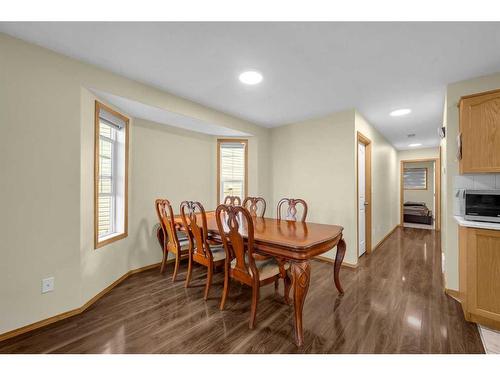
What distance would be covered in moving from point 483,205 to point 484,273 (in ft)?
1.98

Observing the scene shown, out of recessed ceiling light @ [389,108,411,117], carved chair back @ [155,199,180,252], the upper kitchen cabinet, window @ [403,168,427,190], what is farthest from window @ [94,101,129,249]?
window @ [403,168,427,190]

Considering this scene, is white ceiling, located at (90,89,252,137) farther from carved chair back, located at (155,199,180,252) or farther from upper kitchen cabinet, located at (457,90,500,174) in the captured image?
upper kitchen cabinet, located at (457,90,500,174)

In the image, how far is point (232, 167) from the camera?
154 inches

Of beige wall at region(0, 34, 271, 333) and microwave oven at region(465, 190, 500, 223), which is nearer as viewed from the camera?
beige wall at region(0, 34, 271, 333)

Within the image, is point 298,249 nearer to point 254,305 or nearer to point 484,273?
point 254,305

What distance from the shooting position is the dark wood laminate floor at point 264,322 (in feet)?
4.87

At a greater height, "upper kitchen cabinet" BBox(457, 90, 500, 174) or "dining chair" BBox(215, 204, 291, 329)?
"upper kitchen cabinet" BBox(457, 90, 500, 174)

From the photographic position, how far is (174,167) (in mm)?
3311

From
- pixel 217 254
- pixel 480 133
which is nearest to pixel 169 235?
pixel 217 254

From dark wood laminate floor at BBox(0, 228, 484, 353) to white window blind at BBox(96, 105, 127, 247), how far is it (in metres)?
0.75

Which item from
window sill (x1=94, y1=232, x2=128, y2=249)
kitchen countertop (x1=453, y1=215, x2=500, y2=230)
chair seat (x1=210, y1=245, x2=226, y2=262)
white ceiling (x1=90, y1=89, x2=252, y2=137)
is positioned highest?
white ceiling (x1=90, y1=89, x2=252, y2=137)

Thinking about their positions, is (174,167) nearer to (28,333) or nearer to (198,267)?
(198,267)

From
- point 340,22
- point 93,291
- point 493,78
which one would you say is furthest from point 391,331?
point 93,291

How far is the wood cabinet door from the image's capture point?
1.64 meters
